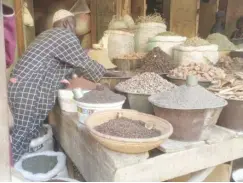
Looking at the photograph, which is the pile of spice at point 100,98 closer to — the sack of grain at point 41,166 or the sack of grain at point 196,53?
the sack of grain at point 41,166

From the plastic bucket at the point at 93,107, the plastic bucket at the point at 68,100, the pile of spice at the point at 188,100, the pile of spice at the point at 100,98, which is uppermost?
the pile of spice at the point at 188,100

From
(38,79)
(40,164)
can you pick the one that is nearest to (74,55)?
(38,79)

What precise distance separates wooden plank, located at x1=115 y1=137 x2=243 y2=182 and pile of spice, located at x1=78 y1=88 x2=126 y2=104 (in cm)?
43

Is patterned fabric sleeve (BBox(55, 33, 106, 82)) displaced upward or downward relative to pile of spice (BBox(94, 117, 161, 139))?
upward

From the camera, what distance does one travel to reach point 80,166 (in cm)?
176

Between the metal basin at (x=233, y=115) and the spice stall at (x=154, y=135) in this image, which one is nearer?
the spice stall at (x=154, y=135)

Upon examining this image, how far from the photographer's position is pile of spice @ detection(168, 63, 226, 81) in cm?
215

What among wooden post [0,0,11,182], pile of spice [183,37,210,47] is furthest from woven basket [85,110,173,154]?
pile of spice [183,37,210,47]

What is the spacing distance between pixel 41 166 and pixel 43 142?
1.10 ft

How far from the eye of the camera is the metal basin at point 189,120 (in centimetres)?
148

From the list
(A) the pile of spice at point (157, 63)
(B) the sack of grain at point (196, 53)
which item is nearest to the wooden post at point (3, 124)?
(A) the pile of spice at point (157, 63)

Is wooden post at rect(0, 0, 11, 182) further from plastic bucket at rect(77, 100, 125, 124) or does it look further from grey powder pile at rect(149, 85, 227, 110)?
grey powder pile at rect(149, 85, 227, 110)

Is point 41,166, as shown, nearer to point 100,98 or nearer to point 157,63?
point 100,98

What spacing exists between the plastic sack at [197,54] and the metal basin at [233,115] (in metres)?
1.04
